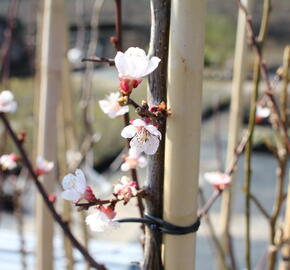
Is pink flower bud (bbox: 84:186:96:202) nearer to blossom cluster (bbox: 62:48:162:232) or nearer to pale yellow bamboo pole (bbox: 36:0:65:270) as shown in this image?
blossom cluster (bbox: 62:48:162:232)

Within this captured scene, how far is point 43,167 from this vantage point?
490 millimetres

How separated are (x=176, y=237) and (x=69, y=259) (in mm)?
449

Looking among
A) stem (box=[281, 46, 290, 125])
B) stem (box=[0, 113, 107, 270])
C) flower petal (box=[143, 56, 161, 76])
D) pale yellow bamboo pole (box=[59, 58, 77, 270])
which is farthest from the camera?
pale yellow bamboo pole (box=[59, 58, 77, 270])

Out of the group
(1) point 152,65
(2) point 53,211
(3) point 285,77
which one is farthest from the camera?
(3) point 285,77

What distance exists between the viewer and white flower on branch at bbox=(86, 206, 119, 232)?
0.97 feet

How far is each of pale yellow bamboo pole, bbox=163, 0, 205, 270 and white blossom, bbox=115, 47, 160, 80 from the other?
4cm

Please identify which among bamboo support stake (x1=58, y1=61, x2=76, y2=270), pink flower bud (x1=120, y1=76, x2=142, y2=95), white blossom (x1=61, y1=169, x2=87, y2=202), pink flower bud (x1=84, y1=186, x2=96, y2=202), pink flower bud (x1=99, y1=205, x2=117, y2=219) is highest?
pink flower bud (x1=120, y1=76, x2=142, y2=95)

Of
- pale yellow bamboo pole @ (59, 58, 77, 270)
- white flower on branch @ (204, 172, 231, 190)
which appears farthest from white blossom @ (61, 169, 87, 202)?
pale yellow bamboo pole @ (59, 58, 77, 270)

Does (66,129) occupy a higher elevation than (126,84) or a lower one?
lower

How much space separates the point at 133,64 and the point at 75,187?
9 cm

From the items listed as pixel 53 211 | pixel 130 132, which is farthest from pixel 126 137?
pixel 53 211

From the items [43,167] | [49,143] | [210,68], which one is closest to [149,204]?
[43,167]

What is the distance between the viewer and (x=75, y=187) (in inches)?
11.6

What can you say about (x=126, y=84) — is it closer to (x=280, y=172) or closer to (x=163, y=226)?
(x=163, y=226)
